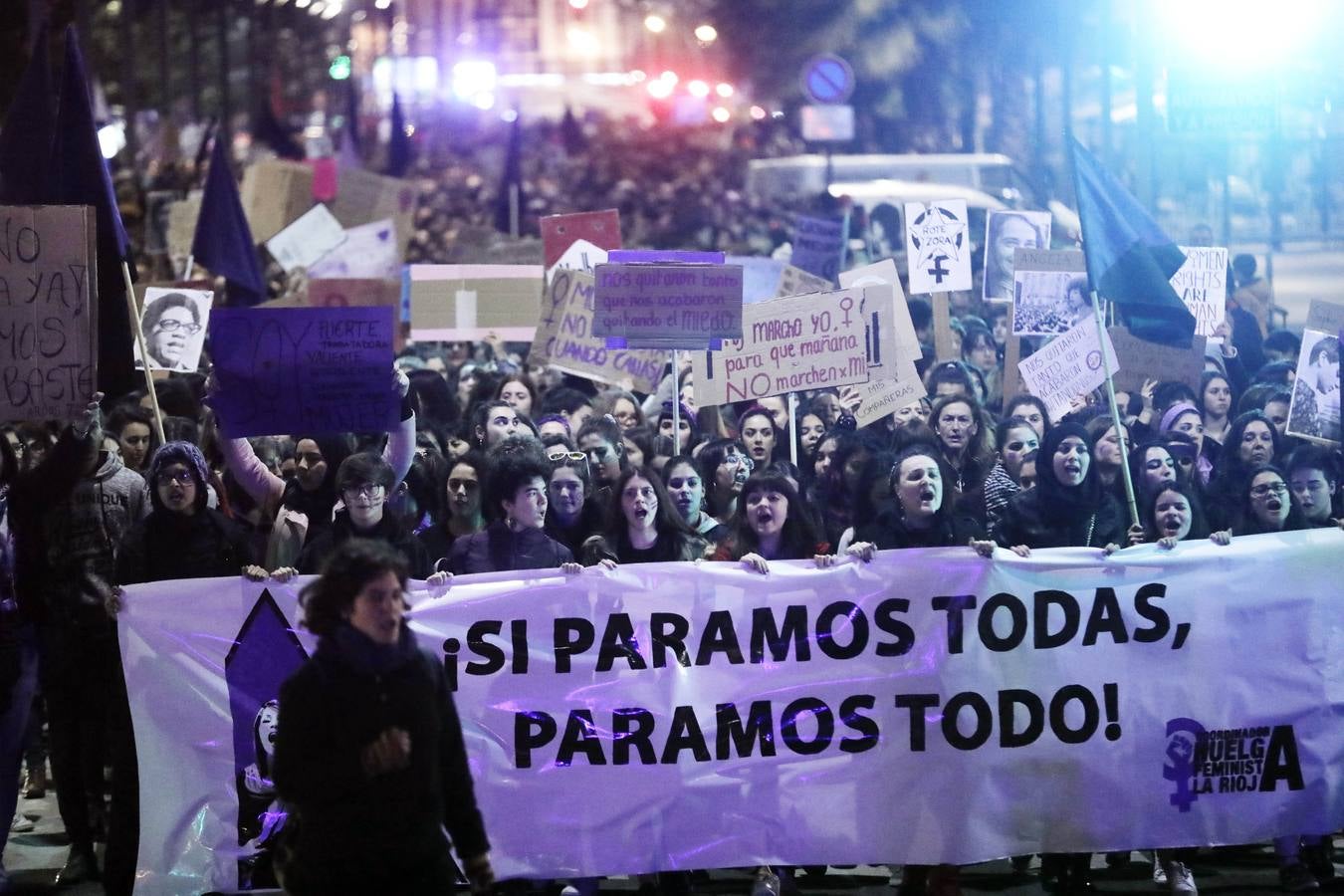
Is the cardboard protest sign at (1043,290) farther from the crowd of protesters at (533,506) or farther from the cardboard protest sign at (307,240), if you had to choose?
the cardboard protest sign at (307,240)

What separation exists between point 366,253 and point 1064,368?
798 centimetres

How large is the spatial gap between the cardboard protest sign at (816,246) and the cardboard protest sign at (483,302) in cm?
199

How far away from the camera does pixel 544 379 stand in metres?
12.0

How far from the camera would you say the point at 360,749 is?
14.4 feet

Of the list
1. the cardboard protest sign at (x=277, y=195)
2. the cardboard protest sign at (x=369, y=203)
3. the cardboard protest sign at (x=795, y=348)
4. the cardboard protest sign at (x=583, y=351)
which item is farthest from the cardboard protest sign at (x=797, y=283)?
the cardboard protest sign at (x=277, y=195)

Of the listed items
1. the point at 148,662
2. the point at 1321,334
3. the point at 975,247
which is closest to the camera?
the point at 148,662

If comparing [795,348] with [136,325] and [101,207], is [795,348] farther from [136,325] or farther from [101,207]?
[101,207]

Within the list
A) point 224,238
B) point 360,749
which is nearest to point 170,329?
point 224,238

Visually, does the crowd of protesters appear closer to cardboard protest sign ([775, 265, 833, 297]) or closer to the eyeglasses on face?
the eyeglasses on face

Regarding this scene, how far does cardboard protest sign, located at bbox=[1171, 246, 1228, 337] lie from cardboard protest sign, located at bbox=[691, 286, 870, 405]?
8.64ft

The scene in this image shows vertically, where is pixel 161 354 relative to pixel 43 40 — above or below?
below

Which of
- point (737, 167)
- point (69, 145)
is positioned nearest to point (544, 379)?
point (69, 145)

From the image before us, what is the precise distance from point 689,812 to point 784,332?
289 centimetres

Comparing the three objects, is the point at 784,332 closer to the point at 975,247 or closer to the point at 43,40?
the point at 43,40
